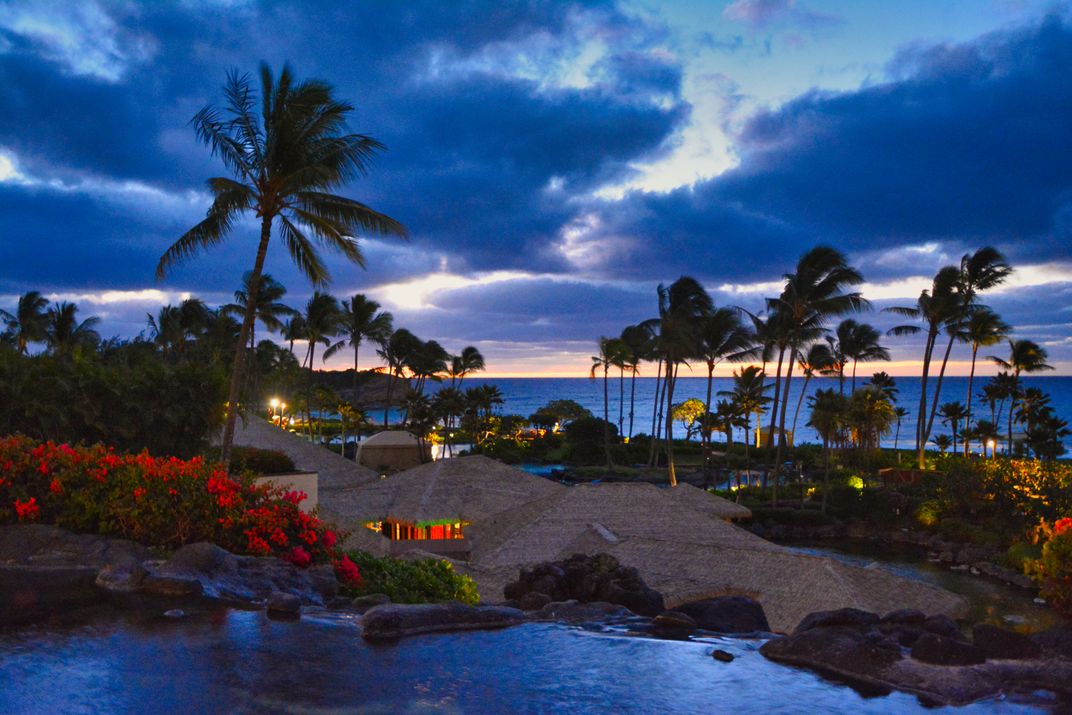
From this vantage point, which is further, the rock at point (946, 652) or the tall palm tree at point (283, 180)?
the tall palm tree at point (283, 180)

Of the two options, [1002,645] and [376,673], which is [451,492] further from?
[1002,645]

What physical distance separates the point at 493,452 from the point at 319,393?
739 inches

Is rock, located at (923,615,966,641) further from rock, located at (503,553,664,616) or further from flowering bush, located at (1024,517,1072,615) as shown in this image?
rock, located at (503,553,664,616)

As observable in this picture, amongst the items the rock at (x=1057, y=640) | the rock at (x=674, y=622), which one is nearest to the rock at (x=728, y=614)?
the rock at (x=674, y=622)

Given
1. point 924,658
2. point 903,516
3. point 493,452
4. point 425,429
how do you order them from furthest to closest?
1. point 493,452
2. point 425,429
3. point 903,516
4. point 924,658

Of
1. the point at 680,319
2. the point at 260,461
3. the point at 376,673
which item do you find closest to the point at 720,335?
the point at 680,319

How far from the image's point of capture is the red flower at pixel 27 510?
33.4 ft

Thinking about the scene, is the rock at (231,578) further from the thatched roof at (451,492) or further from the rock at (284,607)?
the thatched roof at (451,492)

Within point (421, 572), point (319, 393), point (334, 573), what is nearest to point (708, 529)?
point (421, 572)

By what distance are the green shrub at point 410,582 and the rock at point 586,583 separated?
0.93 metres

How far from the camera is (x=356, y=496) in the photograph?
27.9 meters

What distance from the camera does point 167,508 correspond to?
33.0 feet

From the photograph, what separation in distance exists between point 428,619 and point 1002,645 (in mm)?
4937

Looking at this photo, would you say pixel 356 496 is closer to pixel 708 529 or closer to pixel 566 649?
pixel 708 529
